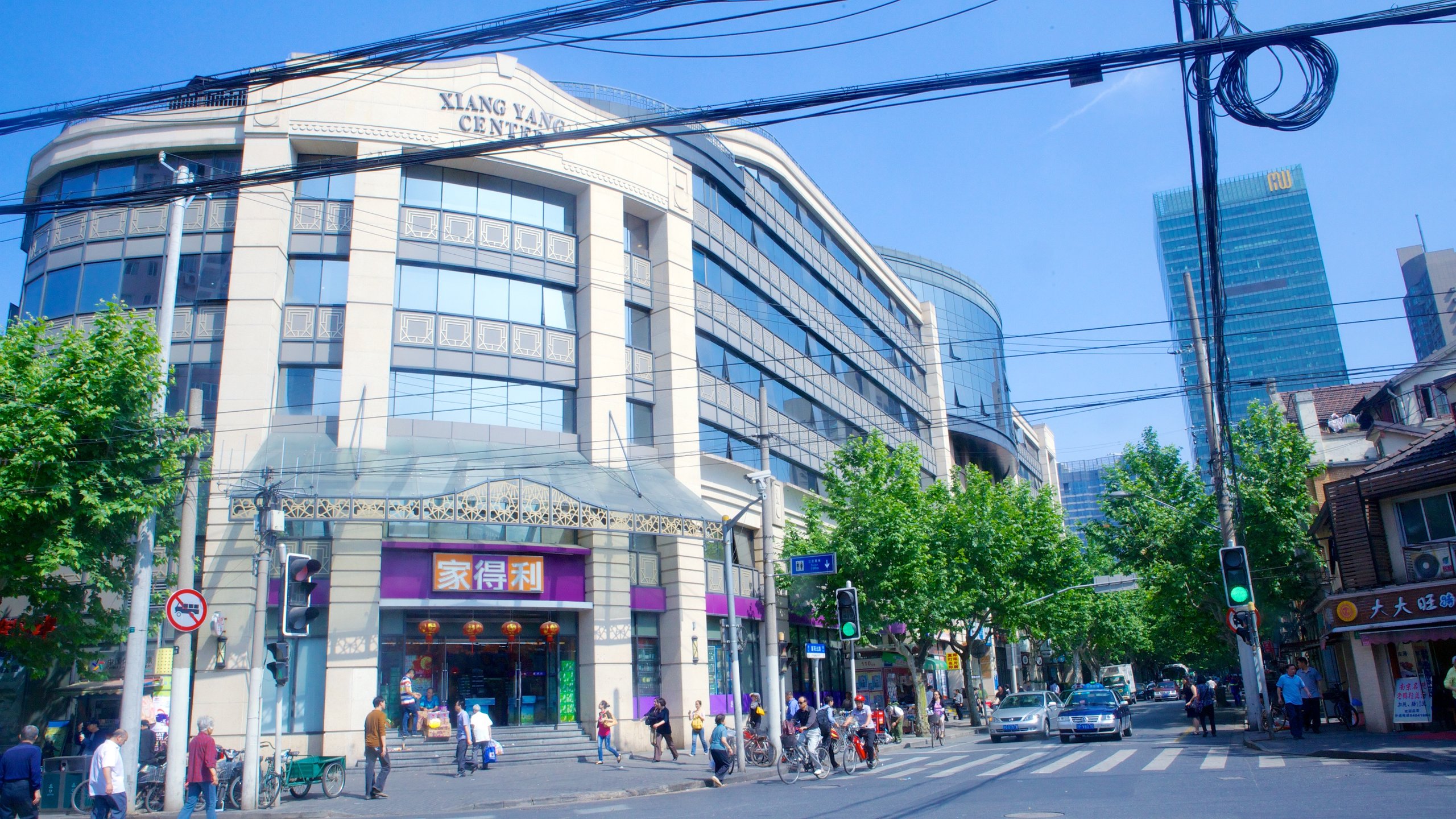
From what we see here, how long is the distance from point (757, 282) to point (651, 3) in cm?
2579

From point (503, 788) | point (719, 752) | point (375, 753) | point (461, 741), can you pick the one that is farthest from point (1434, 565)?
point (375, 753)

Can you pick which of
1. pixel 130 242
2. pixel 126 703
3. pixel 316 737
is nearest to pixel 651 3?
pixel 126 703

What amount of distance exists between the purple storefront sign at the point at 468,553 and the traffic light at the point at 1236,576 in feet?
50.1

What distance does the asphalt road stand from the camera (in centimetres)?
1131

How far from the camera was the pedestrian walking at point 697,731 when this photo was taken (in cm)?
2456

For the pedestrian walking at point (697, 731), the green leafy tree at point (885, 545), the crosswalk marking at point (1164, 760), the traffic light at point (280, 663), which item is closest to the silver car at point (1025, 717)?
the green leafy tree at point (885, 545)

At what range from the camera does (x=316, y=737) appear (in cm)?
2222

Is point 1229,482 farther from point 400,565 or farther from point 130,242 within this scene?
point 130,242

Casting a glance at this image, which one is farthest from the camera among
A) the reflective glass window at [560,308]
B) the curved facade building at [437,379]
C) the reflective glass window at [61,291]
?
the reflective glass window at [560,308]

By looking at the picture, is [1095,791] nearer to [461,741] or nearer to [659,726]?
[659,726]

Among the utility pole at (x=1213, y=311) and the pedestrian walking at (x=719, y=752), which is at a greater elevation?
the utility pole at (x=1213, y=311)

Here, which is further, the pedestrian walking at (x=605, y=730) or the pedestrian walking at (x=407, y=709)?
the pedestrian walking at (x=407, y=709)

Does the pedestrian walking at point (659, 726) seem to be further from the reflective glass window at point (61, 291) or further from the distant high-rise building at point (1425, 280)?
the distant high-rise building at point (1425, 280)

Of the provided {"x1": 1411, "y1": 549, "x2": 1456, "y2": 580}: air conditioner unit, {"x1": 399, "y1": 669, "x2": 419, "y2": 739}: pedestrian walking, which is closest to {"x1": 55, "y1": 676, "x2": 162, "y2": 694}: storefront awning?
{"x1": 399, "y1": 669, "x2": 419, "y2": 739}: pedestrian walking
